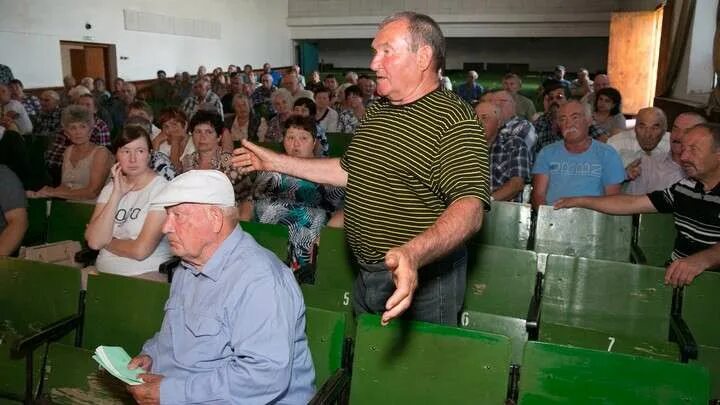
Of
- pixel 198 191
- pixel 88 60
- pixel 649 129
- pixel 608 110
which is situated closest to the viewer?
pixel 198 191

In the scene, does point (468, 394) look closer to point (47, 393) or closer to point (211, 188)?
point (211, 188)

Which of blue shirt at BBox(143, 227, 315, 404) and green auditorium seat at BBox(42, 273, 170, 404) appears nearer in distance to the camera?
blue shirt at BBox(143, 227, 315, 404)

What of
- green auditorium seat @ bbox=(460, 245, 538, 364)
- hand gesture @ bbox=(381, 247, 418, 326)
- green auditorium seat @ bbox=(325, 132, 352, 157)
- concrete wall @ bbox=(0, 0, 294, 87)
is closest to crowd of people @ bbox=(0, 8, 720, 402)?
hand gesture @ bbox=(381, 247, 418, 326)

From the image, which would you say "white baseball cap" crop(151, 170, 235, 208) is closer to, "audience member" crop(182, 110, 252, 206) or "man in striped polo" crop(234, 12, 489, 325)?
"man in striped polo" crop(234, 12, 489, 325)

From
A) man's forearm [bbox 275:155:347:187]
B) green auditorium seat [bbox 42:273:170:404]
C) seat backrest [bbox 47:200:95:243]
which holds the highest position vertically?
man's forearm [bbox 275:155:347:187]

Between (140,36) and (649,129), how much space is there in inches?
490

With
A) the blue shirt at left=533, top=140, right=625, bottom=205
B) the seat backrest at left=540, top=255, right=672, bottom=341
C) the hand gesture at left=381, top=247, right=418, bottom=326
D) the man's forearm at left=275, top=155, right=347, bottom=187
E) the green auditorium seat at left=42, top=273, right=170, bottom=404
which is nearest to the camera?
the hand gesture at left=381, top=247, right=418, bottom=326

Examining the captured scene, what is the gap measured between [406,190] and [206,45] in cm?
1567

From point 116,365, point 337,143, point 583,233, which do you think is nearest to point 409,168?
point 116,365

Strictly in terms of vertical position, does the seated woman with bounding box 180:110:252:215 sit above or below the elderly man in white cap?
above

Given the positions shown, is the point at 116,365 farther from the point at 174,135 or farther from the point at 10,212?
the point at 174,135

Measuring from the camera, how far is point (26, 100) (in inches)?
347

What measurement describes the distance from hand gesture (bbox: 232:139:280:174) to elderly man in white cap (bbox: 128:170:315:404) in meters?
0.18

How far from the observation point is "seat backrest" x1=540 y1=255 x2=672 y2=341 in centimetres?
256
